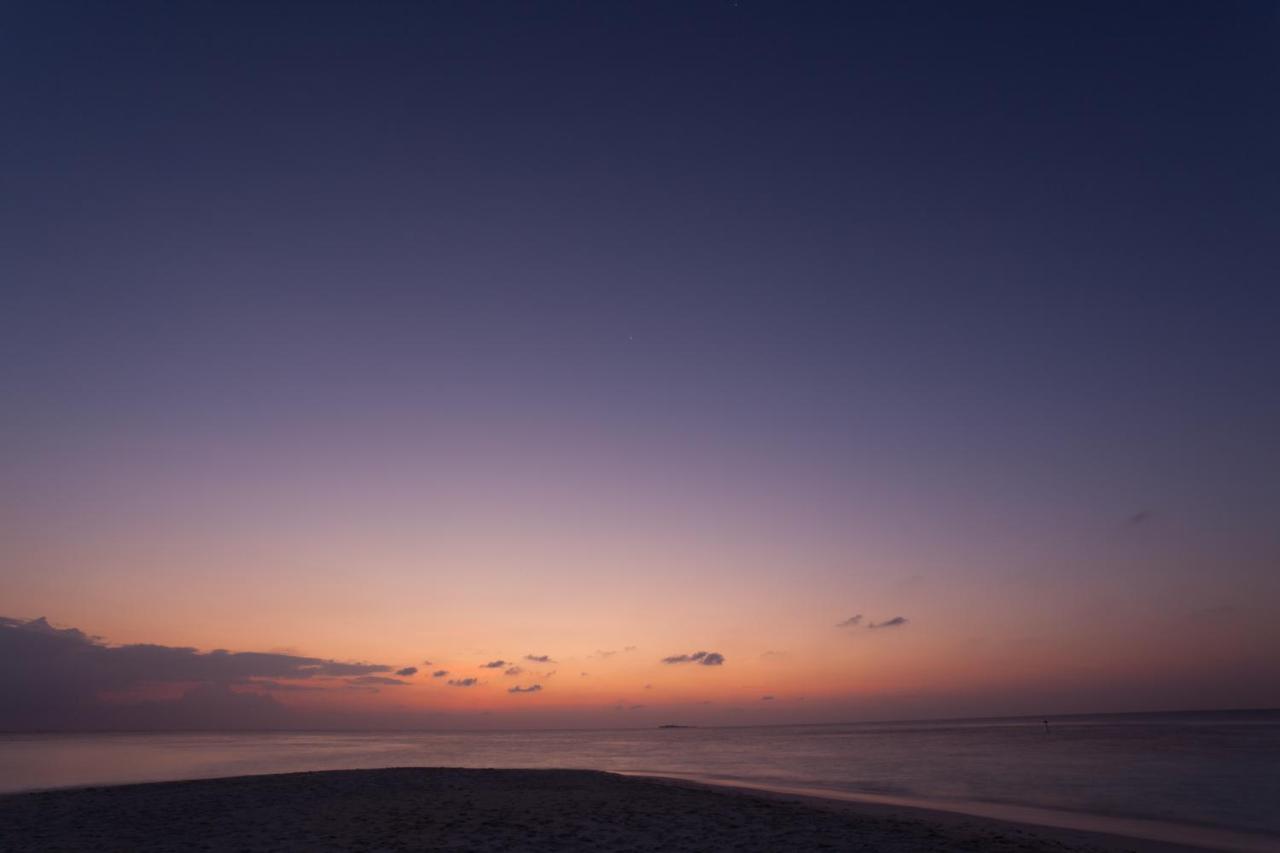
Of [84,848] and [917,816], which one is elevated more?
[84,848]

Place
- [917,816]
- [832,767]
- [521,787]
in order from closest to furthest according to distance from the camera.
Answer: [917,816], [521,787], [832,767]

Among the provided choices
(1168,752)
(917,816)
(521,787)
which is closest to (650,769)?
(521,787)

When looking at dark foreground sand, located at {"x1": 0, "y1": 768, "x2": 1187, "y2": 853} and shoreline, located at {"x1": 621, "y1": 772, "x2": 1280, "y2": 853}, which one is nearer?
dark foreground sand, located at {"x1": 0, "y1": 768, "x2": 1187, "y2": 853}

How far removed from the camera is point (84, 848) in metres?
16.8

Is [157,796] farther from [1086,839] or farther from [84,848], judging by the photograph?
[1086,839]

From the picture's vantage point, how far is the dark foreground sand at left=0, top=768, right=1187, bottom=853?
17.3 m

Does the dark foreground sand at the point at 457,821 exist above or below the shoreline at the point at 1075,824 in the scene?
above

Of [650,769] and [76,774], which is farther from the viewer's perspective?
[650,769]

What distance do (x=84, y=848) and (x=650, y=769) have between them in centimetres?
3764

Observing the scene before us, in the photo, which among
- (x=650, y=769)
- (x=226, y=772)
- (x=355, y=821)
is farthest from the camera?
(x=650, y=769)

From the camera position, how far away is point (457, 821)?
65.8 feet

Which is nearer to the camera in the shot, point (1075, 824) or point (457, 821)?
point (457, 821)

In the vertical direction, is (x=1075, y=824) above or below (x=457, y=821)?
below

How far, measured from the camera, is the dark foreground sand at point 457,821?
56.8 feet
